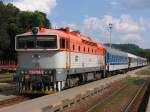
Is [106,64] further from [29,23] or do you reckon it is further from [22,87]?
→ [29,23]

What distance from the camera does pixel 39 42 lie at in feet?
75.6

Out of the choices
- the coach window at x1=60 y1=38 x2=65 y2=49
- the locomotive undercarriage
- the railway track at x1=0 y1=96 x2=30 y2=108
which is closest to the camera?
the railway track at x1=0 y1=96 x2=30 y2=108

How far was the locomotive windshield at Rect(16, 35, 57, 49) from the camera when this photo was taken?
22.9 meters

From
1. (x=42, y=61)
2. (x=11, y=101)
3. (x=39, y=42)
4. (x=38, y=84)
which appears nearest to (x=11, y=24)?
(x=39, y=42)

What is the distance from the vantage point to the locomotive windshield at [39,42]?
900 inches

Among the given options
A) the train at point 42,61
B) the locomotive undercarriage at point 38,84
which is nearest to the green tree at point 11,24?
the train at point 42,61

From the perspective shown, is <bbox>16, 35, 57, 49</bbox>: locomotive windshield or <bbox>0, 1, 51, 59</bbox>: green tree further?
<bbox>0, 1, 51, 59</bbox>: green tree

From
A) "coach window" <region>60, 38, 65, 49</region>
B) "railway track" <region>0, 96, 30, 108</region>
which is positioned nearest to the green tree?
"coach window" <region>60, 38, 65, 49</region>

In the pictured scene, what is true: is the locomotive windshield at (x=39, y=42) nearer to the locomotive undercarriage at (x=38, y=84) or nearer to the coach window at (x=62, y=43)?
the coach window at (x=62, y=43)

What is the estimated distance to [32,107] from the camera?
1684cm

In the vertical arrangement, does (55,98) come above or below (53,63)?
below

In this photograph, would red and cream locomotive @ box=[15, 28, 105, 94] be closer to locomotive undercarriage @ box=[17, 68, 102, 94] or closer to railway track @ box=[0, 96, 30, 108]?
locomotive undercarriage @ box=[17, 68, 102, 94]

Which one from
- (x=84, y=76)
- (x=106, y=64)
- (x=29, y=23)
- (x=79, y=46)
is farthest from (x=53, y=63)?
(x=29, y=23)

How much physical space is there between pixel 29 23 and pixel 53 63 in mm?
60594
